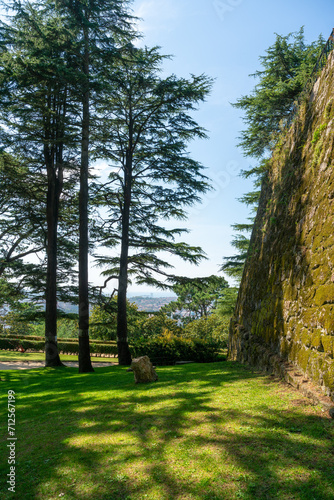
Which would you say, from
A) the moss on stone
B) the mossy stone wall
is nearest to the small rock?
the mossy stone wall

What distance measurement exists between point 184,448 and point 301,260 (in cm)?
382

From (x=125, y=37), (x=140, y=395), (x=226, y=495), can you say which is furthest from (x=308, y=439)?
(x=125, y=37)

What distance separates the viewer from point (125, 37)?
1560 centimetres

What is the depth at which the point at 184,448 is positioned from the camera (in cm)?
342

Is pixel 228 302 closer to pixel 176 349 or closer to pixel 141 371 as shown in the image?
pixel 176 349

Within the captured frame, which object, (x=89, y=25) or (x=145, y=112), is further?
(x=145, y=112)

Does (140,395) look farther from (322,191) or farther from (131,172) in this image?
(131,172)

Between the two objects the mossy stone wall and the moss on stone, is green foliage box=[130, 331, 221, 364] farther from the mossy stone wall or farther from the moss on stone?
the moss on stone

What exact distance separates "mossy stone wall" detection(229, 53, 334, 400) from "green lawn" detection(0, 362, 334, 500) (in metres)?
0.80

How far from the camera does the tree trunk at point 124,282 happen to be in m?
15.2

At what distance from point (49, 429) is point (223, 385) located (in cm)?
314

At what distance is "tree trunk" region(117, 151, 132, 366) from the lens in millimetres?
15172

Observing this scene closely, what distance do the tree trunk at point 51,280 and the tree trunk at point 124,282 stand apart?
10.2 ft

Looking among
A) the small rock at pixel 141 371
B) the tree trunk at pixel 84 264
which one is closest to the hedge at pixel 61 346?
the tree trunk at pixel 84 264
